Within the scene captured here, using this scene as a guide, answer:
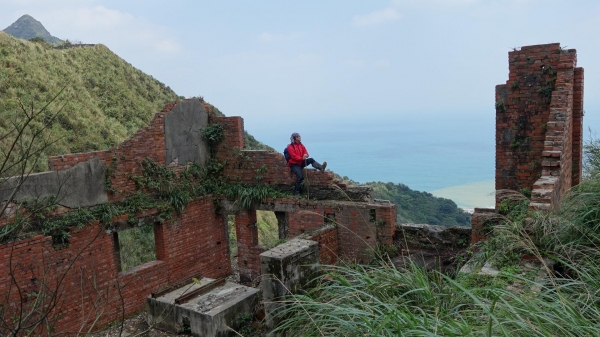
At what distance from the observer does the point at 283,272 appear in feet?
18.7

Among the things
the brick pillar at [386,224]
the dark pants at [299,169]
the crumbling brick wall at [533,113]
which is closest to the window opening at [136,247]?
the dark pants at [299,169]

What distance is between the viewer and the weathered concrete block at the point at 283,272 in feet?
18.8

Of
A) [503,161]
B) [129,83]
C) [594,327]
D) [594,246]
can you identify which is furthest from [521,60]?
[129,83]

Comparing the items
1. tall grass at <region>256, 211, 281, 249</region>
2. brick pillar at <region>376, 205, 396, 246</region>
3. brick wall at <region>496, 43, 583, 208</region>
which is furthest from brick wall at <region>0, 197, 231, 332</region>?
brick wall at <region>496, 43, 583, 208</region>

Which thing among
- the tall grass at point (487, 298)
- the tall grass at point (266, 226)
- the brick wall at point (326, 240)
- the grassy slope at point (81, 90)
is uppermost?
the grassy slope at point (81, 90)

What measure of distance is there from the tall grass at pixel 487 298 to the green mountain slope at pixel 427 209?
64.4 feet

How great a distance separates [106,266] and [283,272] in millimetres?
4965

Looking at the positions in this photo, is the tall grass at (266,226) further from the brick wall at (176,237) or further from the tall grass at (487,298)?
the tall grass at (487,298)

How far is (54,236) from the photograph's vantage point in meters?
8.32

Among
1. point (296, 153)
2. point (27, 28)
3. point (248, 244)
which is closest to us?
point (296, 153)

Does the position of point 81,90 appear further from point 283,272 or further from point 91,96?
point 283,272

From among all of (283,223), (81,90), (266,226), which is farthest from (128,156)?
(81,90)

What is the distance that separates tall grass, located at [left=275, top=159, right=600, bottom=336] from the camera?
8.74ft

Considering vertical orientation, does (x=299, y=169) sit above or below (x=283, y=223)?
above
